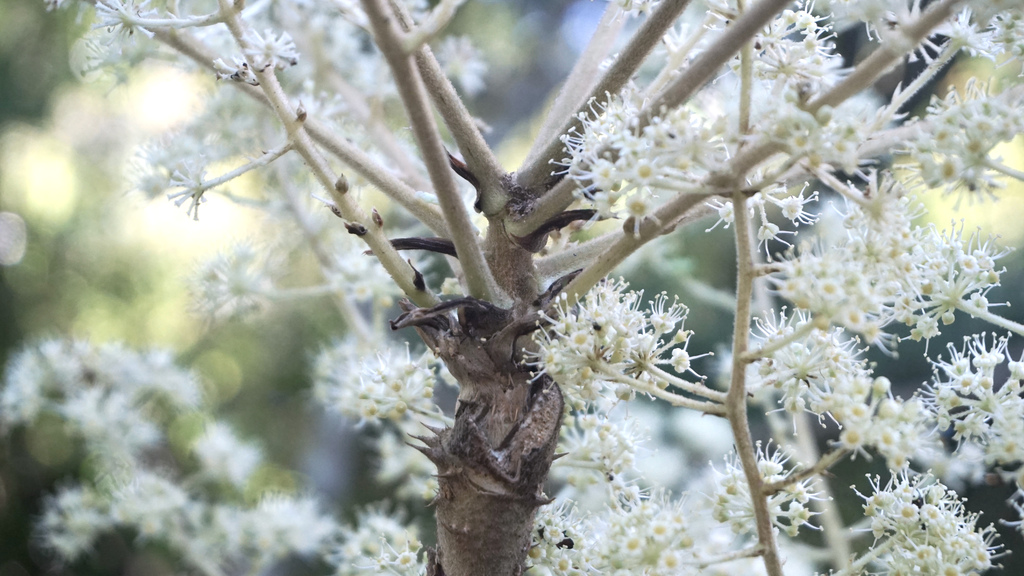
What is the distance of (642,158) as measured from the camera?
1.38 ft

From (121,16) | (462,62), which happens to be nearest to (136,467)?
(462,62)

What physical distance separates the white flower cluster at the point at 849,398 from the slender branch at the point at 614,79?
0.20 metres

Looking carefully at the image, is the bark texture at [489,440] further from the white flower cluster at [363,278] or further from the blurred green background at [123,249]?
the blurred green background at [123,249]

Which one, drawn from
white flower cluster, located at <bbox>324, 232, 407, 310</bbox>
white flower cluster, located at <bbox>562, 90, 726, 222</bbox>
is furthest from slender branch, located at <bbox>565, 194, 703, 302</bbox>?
white flower cluster, located at <bbox>324, 232, 407, 310</bbox>

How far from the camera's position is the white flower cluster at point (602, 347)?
0.49m

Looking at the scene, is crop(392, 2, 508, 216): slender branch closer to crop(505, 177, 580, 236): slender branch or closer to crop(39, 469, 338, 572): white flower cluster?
crop(505, 177, 580, 236): slender branch

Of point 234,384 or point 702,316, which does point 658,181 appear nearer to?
point 702,316

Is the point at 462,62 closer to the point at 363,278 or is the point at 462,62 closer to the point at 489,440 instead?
the point at 363,278

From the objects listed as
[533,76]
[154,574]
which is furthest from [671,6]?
[154,574]

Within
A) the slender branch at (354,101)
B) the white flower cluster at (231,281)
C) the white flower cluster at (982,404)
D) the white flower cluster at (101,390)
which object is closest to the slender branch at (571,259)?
the white flower cluster at (982,404)

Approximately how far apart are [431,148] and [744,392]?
0.23 metres

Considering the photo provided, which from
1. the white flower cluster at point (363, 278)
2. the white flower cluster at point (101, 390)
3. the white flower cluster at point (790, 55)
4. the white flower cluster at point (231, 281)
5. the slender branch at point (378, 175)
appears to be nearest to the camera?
the white flower cluster at point (790, 55)

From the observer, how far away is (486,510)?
53 centimetres

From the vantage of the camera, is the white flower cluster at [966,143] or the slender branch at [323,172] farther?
Answer: the slender branch at [323,172]
